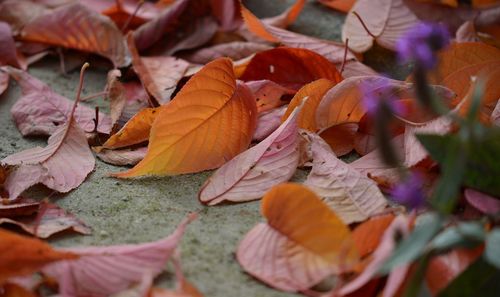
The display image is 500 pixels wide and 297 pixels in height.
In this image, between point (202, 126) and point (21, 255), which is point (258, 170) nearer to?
point (202, 126)

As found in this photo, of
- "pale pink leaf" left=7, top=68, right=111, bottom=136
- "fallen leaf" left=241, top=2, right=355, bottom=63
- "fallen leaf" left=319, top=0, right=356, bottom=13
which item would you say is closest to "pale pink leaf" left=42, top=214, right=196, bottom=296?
"pale pink leaf" left=7, top=68, right=111, bottom=136

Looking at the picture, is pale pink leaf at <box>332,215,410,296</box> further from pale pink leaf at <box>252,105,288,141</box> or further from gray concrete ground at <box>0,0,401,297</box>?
pale pink leaf at <box>252,105,288,141</box>

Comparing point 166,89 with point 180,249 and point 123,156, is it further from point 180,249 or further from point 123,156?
point 180,249

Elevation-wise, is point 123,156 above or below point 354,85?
below

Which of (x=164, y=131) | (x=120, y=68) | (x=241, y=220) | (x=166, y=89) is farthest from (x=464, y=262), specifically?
(x=120, y=68)

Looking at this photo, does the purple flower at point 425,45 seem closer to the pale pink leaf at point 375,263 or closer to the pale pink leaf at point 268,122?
the pale pink leaf at point 375,263

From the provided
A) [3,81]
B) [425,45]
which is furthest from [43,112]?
[425,45]
